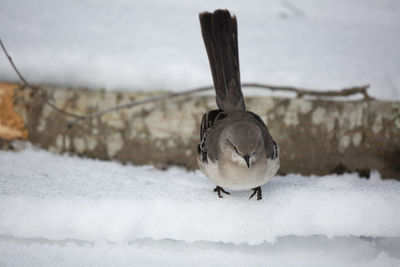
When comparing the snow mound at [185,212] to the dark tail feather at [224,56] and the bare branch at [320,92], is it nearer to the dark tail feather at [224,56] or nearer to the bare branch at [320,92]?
the dark tail feather at [224,56]

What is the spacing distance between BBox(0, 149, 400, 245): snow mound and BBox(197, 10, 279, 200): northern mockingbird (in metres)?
0.13

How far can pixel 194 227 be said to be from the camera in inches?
82.0

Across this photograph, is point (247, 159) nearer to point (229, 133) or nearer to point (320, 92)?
point (229, 133)

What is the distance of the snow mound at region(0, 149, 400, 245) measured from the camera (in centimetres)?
204

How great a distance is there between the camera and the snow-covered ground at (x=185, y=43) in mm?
3217

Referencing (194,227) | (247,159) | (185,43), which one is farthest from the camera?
(185,43)

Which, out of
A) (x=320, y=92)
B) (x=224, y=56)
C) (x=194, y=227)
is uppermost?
(x=224, y=56)

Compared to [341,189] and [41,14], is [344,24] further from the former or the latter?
[41,14]

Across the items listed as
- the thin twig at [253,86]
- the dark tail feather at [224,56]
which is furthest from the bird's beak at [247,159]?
the thin twig at [253,86]

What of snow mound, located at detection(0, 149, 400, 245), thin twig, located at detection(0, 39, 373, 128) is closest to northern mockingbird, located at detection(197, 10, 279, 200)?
snow mound, located at detection(0, 149, 400, 245)

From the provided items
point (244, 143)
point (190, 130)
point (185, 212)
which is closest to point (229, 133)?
point (244, 143)

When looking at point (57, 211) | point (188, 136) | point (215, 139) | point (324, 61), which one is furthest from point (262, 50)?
point (57, 211)

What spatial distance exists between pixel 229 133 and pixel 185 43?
1431 millimetres

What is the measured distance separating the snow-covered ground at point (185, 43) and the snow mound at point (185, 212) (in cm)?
97
